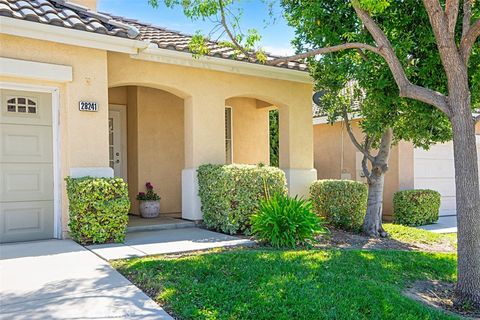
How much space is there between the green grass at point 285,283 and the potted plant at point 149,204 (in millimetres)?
4638

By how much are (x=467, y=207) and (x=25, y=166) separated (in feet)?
24.3

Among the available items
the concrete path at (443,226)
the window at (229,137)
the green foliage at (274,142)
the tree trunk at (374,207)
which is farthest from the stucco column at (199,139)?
the green foliage at (274,142)

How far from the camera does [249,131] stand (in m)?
14.4


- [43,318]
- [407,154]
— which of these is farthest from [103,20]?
[407,154]

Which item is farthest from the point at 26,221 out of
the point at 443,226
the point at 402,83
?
the point at 443,226

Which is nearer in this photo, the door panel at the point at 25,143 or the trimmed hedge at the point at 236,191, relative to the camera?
the door panel at the point at 25,143

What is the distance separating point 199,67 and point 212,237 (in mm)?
4085

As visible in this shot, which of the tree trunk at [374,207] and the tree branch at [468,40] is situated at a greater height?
the tree branch at [468,40]

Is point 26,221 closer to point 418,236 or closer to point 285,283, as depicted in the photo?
point 285,283

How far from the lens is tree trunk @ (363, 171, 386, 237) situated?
10.3m

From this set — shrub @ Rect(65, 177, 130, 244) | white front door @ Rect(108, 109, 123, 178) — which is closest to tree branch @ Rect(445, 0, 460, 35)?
shrub @ Rect(65, 177, 130, 244)

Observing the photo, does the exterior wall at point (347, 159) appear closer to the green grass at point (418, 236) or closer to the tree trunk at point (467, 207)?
the green grass at point (418, 236)

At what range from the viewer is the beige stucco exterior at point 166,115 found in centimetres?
812

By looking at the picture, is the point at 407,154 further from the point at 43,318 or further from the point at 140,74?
the point at 43,318
